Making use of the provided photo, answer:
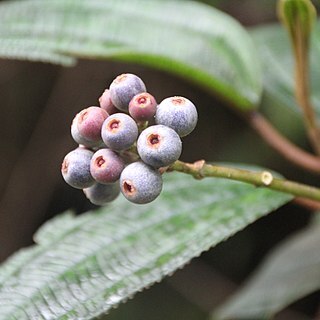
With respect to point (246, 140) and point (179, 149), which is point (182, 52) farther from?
point (246, 140)

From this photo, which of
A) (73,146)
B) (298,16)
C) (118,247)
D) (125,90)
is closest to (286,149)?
(298,16)

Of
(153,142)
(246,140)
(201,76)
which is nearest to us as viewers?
(153,142)

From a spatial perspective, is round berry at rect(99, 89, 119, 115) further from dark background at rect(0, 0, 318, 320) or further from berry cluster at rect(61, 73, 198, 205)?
dark background at rect(0, 0, 318, 320)

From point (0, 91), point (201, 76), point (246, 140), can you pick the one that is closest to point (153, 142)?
point (201, 76)

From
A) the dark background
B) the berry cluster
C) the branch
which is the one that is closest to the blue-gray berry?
the berry cluster

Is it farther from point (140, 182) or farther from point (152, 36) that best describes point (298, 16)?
point (140, 182)

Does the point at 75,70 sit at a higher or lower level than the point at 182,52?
lower

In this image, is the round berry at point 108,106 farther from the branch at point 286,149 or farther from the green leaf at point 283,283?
the green leaf at point 283,283

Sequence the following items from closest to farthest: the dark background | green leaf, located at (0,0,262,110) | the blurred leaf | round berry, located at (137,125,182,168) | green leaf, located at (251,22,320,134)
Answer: round berry, located at (137,125,182,168) → the blurred leaf → green leaf, located at (0,0,262,110) → green leaf, located at (251,22,320,134) → the dark background
